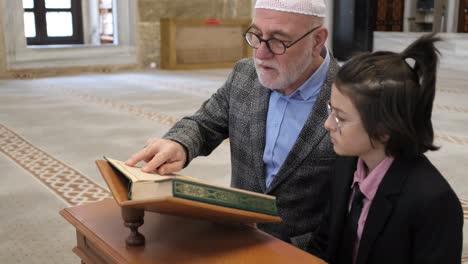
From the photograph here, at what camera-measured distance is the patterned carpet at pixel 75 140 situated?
2975 mm

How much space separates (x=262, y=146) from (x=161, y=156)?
Answer: 0.45 meters

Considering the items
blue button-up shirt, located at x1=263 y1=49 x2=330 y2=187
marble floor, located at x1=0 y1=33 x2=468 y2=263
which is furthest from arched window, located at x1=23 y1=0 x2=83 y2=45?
blue button-up shirt, located at x1=263 y1=49 x2=330 y2=187

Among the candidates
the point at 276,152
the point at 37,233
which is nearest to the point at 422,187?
the point at 276,152

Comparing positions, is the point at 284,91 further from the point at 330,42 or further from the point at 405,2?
the point at 405,2

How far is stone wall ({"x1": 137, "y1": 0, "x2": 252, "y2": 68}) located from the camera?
36.6 ft

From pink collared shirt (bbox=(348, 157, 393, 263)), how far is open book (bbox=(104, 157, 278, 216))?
0.28 meters

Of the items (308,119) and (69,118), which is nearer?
(308,119)

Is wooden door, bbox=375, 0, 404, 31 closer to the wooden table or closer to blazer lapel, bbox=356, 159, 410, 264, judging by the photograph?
blazer lapel, bbox=356, 159, 410, 264

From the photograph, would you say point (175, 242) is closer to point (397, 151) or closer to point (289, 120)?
point (397, 151)

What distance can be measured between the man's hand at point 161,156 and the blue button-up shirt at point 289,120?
320 millimetres

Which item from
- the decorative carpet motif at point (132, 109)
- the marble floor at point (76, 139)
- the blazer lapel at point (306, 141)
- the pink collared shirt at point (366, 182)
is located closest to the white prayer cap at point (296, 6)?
the blazer lapel at point (306, 141)

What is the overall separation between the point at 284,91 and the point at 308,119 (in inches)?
7.1

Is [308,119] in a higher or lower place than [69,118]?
higher

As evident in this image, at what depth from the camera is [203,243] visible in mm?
1361
